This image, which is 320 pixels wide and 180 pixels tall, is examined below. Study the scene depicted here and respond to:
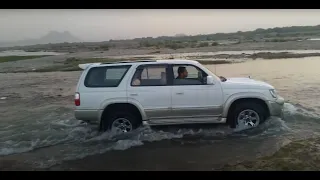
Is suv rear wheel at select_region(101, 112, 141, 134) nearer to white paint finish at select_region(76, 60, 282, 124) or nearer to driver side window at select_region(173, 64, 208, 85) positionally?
white paint finish at select_region(76, 60, 282, 124)

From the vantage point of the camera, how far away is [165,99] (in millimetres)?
8570

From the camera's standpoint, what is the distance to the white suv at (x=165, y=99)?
858cm

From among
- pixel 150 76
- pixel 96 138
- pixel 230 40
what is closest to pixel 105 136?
pixel 96 138

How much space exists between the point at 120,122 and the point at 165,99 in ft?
4.13

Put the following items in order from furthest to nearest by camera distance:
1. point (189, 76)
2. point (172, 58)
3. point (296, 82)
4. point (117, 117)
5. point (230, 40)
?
point (230, 40)
point (172, 58)
point (296, 82)
point (189, 76)
point (117, 117)

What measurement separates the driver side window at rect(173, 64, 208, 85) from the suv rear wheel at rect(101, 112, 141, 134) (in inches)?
54.6

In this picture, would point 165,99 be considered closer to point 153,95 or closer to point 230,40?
point 153,95

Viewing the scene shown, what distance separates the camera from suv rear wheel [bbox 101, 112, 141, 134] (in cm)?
866

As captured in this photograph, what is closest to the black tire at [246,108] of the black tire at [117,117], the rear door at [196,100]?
the rear door at [196,100]

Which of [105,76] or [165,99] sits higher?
[105,76]

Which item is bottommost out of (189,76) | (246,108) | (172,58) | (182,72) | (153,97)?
(246,108)

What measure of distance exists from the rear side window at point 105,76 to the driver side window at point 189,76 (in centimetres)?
123

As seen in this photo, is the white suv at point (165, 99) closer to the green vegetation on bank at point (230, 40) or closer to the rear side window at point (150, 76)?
the rear side window at point (150, 76)

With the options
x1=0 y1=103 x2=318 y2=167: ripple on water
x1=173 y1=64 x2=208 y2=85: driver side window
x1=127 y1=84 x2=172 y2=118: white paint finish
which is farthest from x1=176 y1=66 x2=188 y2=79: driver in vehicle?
x1=0 y1=103 x2=318 y2=167: ripple on water
